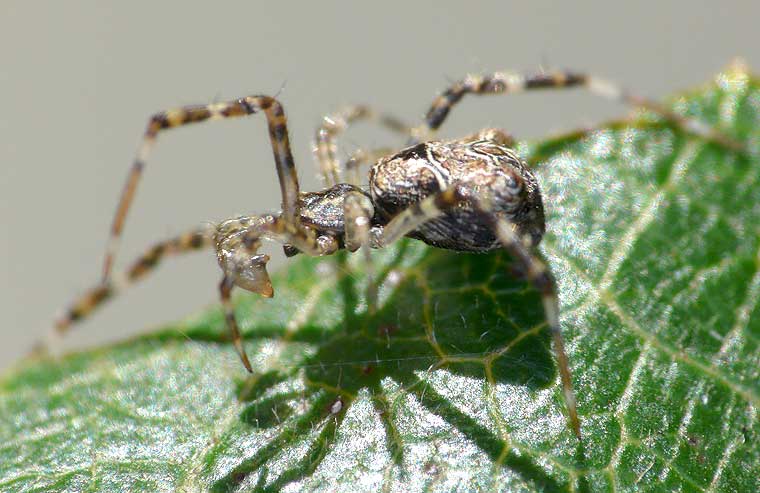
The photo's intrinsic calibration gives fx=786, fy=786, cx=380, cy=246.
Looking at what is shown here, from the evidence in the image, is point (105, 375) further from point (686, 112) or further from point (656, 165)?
point (686, 112)

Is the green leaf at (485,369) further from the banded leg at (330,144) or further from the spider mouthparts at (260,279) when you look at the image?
the banded leg at (330,144)

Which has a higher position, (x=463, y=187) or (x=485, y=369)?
(x=463, y=187)

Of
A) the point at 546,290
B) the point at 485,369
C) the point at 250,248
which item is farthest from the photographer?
the point at 250,248

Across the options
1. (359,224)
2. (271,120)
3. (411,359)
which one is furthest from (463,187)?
(271,120)

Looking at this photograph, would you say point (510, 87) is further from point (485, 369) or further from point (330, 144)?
point (485, 369)

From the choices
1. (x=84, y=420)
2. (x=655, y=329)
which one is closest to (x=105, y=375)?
(x=84, y=420)

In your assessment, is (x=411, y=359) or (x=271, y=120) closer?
(x=411, y=359)

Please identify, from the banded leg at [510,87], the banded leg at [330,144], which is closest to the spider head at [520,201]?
the banded leg at [510,87]
